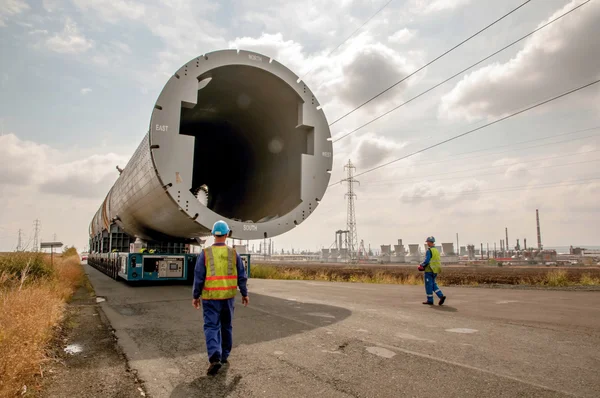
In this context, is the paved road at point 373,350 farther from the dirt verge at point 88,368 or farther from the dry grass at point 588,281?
the dry grass at point 588,281

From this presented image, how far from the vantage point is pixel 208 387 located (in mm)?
3281

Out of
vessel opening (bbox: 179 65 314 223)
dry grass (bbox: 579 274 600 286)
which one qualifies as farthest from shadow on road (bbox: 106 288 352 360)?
dry grass (bbox: 579 274 600 286)

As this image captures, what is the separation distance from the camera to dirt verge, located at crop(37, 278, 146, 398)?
3.23 m

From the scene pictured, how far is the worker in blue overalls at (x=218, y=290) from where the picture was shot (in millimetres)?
3953

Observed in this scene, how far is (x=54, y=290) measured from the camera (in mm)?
8445

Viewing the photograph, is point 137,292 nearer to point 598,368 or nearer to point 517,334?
point 517,334

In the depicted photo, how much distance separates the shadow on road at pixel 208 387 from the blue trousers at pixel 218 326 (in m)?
0.29

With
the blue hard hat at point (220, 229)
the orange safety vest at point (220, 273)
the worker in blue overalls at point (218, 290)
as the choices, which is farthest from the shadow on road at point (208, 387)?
the blue hard hat at point (220, 229)

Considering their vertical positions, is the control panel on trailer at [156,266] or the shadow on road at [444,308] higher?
the control panel on trailer at [156,266]

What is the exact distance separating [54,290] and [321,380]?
24.4 feet

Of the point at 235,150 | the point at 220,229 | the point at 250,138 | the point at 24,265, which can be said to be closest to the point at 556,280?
the point at 250,138

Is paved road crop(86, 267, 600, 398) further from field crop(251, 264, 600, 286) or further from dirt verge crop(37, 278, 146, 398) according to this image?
field crop(251, 264, 600, 286)

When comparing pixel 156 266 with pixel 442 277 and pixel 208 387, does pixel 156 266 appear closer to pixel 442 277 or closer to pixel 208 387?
pixel 208 387

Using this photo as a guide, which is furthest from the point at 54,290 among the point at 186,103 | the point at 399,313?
the point at 399,313
